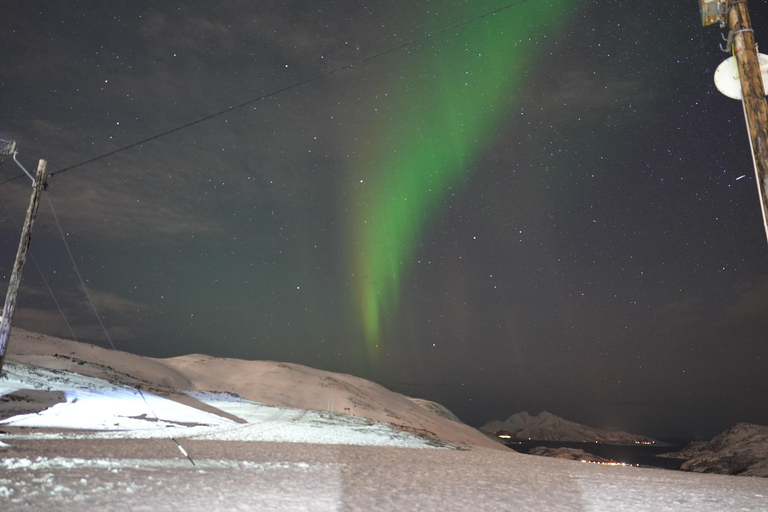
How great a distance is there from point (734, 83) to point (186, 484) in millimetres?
10236

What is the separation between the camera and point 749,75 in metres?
7.63

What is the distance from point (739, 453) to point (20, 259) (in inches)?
7781

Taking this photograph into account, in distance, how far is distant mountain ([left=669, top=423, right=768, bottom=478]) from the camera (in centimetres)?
13750

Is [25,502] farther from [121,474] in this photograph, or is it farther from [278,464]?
[278,464]

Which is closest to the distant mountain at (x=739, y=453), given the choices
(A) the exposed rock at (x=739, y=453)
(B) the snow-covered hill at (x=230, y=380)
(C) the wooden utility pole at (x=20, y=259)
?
(A) the exposed rock at (x=739, y=453)

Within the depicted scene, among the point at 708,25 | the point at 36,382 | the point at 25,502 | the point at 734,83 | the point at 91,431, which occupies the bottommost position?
the point at 25,502

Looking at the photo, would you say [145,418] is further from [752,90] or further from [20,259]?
[752,90]

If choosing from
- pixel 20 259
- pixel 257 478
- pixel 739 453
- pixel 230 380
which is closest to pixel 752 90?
pixel 257 478

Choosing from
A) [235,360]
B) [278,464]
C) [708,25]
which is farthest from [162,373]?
[708,25]

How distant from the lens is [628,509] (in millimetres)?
7438

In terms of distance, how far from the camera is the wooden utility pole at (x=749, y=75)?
284 inches

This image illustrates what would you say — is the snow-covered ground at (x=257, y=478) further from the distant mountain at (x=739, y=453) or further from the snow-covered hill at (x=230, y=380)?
the distant mountain at (x=739, y=453)

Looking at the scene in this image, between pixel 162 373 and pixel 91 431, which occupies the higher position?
pixel 162 373

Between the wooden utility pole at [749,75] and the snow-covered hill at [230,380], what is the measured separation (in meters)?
29.2
